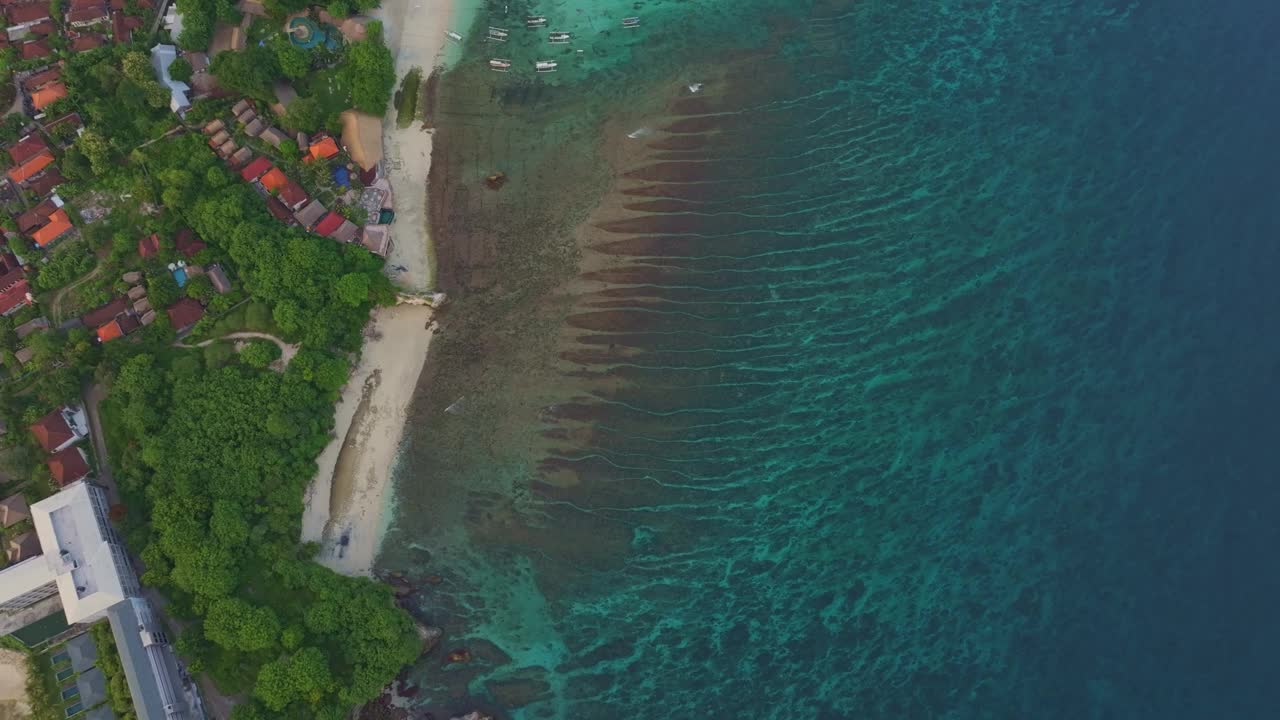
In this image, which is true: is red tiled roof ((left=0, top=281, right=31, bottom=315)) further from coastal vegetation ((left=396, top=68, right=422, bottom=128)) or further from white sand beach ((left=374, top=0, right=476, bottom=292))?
coastal vegetation ((left=396, top=68, right=422, bottom=128))

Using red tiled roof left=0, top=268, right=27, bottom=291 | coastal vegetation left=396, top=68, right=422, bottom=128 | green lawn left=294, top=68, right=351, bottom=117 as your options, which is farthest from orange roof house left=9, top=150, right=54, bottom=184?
coastal vegetation left=396, top=68, right=422, bottom=128

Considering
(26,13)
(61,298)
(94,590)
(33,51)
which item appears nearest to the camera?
(94,590)

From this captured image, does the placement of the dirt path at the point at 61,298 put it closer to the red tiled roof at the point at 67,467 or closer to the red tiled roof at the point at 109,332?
Answer: the red tiled roof at the point at 109,332

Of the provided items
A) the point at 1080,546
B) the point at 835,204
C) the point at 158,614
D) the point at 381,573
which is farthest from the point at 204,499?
the point at 1080,546

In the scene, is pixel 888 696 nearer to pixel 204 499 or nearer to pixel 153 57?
pixel 204 499

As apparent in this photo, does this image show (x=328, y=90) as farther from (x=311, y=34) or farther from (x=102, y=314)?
(x=102, y=314)

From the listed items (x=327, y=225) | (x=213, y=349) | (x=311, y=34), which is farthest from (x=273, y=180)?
(x=311, y=34)
